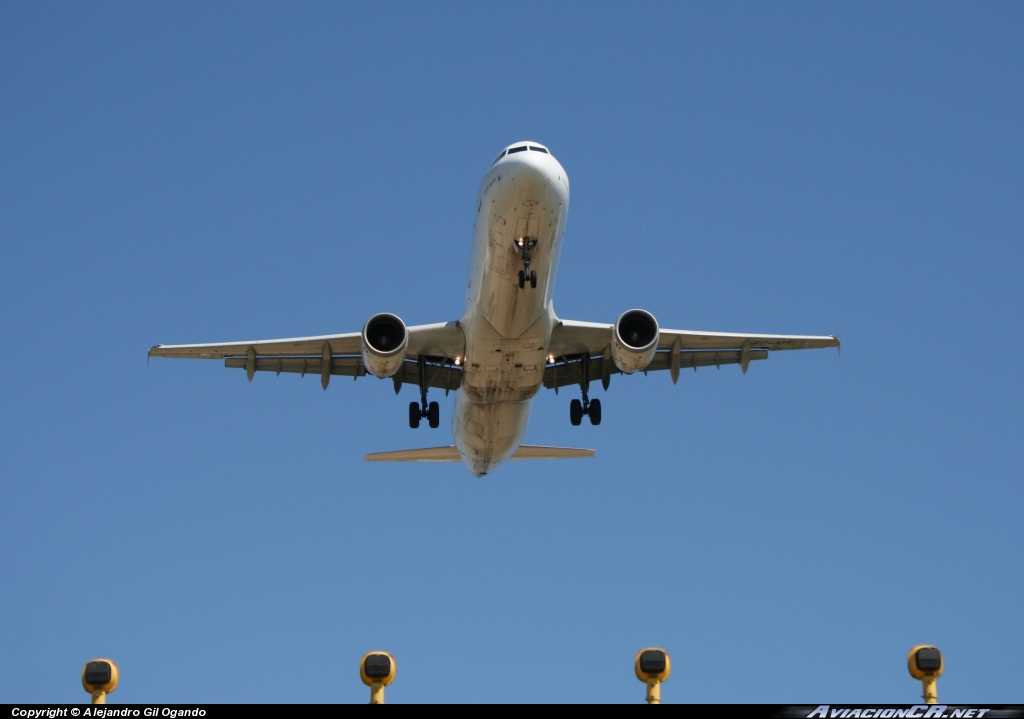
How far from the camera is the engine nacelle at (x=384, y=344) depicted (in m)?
31.5

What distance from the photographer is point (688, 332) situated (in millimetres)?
34219

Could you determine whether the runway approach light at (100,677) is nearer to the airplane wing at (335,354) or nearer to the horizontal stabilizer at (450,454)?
the airplane wing at (335,354)

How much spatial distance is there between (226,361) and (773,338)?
13706mm

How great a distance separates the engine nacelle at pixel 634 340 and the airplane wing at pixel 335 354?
368cm

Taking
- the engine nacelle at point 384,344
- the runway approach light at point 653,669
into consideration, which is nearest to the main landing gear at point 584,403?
the engine nacelle at point 384,344

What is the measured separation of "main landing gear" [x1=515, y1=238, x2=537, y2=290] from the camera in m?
29.5

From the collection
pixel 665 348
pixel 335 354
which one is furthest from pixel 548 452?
pixel 335 354

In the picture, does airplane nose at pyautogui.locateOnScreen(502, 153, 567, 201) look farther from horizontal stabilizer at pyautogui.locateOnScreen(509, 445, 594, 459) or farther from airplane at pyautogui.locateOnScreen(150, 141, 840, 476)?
horizontal stabilizer at pyautogui.locateOnScreen(509, 445, 594, 459)

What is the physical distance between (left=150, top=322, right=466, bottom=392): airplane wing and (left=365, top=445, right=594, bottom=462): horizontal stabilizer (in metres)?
2.83

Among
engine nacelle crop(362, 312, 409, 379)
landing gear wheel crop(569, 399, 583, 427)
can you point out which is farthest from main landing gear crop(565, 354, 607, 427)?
engine nacelle crop(362, 312, 409, 379)

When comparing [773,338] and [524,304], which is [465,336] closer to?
[524,304]

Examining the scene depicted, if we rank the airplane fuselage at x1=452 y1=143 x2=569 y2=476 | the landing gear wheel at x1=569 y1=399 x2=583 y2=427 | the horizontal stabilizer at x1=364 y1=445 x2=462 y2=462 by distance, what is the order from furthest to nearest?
the horizontal stabilizer at x1=364 y1=445 x2=462 y2=462
the landing gear wheel at x1=569 y1=399 x2=583 y2=427
the airplane fuselage at x1=452 y1=143 x2=569 y2=476

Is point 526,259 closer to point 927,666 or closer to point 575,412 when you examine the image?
point 575,412
